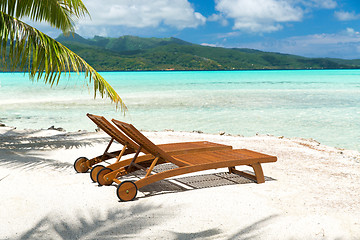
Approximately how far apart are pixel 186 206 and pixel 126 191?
741 mm

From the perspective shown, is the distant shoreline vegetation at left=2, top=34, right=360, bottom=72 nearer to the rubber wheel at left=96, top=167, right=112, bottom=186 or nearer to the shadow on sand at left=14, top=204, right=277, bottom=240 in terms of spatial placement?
the rubber wheel at left=96, top=167, right=112, bottom=186

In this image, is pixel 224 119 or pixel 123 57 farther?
pixel 123 57

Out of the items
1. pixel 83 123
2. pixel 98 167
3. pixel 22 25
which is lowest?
pixel 83 123

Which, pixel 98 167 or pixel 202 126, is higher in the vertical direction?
pixel 98 167

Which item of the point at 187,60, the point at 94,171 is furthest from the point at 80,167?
the point at 187,60

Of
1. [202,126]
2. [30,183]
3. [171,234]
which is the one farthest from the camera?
[202,126]

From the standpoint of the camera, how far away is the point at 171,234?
141 inches

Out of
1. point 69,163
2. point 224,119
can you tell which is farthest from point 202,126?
point 69,163

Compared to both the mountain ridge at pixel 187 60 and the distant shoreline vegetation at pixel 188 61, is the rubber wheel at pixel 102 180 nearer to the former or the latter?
the mountain ridge at pixel 187 60

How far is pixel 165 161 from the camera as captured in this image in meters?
5.00

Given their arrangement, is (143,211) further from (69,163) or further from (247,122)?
(247,122)

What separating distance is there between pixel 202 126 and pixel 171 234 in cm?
1276

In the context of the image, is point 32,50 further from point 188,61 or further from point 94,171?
point 188,61

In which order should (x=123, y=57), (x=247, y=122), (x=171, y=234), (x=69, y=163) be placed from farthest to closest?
(x=123, y=57) < (x=247, y=122) < (x=69, y=163) < (x=171, y=234)
